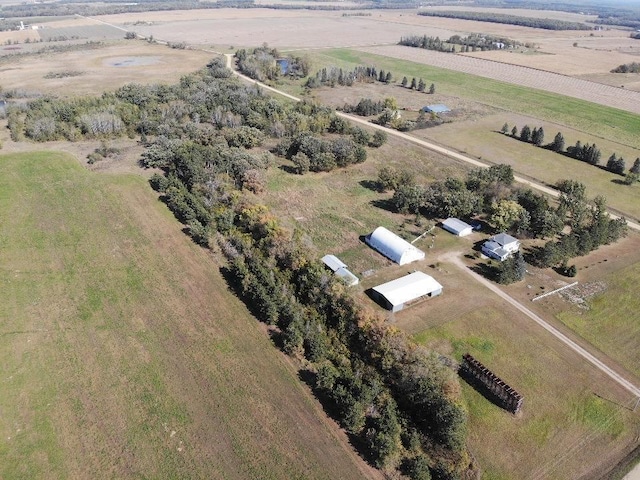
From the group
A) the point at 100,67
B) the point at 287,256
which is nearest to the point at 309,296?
the point at 287,256

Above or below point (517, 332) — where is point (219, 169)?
above

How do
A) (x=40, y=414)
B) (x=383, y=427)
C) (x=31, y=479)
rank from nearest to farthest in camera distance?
(x=31, y=479), (x=383, y=427), (x=40, y=414)

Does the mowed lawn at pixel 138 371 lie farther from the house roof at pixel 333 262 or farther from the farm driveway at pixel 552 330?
the farm driveway at pixel 552 330

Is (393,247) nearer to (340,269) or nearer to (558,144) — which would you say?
(340,269)

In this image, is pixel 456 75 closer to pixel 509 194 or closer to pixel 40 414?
pixel 509 194

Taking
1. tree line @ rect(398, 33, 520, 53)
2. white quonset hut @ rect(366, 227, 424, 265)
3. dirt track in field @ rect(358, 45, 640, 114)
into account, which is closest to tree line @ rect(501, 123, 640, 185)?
dirt track in field @ rect(358, 45, 640, 114)

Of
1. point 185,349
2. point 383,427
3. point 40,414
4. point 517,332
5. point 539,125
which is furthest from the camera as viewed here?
point 539,125

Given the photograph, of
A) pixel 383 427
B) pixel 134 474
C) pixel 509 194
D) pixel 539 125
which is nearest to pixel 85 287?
pixel 134 474
